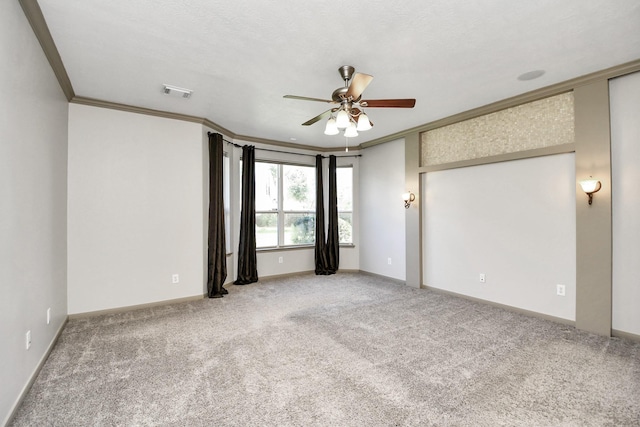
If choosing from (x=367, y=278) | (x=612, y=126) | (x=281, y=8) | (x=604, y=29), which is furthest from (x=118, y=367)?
(x=612, y=126)

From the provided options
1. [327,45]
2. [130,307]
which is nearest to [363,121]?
[327,45]

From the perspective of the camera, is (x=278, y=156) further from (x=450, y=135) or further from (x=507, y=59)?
(x=507, y=59)

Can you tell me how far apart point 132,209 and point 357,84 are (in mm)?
3363

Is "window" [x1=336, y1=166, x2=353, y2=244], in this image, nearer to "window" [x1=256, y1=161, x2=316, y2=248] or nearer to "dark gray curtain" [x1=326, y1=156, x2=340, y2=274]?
"dark gray curtain" [x1=326, y1=156, x2=340, y2=274]

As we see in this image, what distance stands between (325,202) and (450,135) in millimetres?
2761

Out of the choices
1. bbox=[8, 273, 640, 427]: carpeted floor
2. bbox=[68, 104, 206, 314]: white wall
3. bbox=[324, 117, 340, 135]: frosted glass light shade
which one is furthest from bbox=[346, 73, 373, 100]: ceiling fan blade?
bbox=[68, 104, 206, 314]: white wall

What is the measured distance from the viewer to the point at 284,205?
245 inches

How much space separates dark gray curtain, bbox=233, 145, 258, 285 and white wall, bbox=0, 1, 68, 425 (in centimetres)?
269

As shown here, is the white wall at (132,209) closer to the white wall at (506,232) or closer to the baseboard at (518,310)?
the white wall at (506,232)

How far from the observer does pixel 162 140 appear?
4.32m

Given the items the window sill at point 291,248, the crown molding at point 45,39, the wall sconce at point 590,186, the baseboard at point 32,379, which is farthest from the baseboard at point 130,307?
the wall sconce at point 590,186

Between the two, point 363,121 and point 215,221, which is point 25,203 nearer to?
point 215,221

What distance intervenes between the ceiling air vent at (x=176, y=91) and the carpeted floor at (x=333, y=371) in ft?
8.84

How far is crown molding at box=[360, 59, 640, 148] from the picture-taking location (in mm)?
3031
